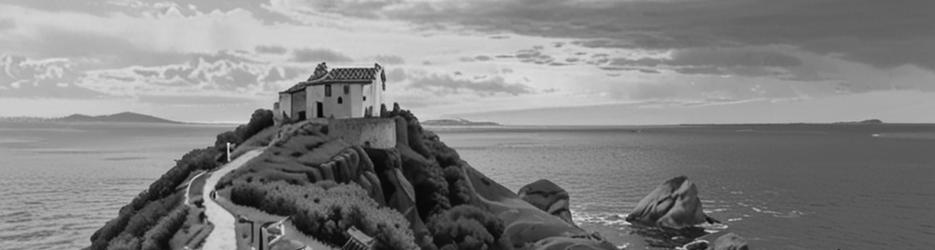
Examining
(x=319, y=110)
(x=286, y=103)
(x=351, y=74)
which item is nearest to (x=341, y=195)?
(x=319, y=110)

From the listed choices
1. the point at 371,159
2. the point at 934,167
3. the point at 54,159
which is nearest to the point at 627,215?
the point at 371,159

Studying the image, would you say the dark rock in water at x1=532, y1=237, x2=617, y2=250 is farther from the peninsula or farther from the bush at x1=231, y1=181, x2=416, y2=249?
the bush at x1=231, y1=181, x2=416, y2=249

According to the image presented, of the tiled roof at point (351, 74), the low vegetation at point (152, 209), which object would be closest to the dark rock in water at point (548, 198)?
the tiled roof at point (351, 74)

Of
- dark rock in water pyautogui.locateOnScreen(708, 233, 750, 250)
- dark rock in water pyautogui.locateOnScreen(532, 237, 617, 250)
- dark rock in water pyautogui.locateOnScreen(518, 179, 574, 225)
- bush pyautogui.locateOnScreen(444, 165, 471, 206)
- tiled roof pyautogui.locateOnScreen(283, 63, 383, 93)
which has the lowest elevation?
dark rock in water pyautogui.locateOnScreen(708, 233, 750, 250)

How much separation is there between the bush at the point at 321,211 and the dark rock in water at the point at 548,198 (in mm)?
41792

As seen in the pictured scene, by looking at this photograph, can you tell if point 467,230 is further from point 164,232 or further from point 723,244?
point 723,244

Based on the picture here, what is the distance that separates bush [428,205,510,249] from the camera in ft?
164

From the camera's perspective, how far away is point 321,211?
3272 cm

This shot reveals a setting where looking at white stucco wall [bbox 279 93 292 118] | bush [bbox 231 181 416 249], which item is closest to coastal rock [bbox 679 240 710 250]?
bush [bbox 231 181 416 249]

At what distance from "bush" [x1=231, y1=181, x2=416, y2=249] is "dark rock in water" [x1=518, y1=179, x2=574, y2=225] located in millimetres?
41792

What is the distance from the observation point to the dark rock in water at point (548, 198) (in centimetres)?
7881

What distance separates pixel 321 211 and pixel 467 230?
19969mm

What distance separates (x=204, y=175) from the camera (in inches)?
1791

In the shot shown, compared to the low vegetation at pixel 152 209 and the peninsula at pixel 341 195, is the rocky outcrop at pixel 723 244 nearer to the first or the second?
the peninsula at pixel 341 195
